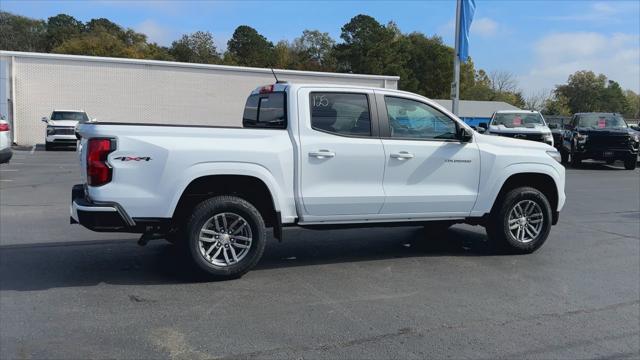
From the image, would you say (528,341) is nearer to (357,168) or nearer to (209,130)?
(357,168)

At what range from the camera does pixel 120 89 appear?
31.4 meters

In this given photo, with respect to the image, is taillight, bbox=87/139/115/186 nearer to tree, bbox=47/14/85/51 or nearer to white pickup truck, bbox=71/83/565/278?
white pickup truck, bbox=71/83/565/278

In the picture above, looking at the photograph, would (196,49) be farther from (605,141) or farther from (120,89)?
(605,141)

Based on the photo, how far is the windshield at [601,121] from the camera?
19594mm

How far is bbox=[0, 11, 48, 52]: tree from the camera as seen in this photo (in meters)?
69.3

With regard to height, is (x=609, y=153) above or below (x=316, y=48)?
below

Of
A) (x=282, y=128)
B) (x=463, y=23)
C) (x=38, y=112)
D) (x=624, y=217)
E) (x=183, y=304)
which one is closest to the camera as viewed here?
(x=183, y=304)

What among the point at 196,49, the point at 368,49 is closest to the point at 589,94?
the point at 368,49

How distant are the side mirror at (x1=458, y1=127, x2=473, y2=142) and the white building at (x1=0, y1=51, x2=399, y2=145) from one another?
89.3 feet

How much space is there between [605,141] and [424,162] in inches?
603

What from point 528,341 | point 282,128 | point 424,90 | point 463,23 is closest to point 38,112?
point 463,23

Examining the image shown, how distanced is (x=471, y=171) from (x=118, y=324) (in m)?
4.09

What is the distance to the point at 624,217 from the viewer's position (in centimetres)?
980

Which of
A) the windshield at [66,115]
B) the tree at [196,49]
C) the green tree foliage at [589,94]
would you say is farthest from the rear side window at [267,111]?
the green tree foliage at [589,94]
